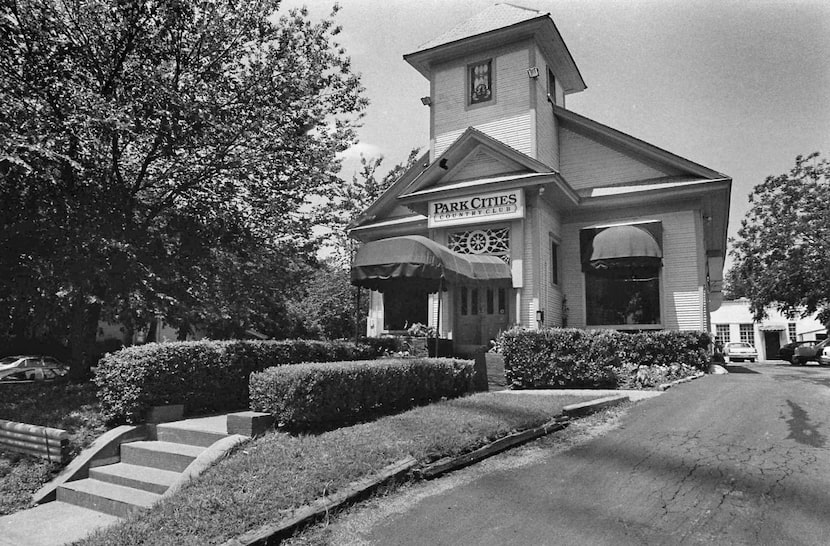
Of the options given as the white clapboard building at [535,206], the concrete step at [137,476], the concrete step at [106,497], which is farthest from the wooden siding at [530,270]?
the concrete step at [106,497]

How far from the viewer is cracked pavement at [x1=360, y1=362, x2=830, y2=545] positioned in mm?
4555

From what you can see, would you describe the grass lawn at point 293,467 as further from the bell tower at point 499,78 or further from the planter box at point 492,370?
the bell tower at point 499,78

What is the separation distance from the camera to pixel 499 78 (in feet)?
60.1

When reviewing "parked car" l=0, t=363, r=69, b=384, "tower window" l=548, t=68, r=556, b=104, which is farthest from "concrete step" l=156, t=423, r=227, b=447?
"parked car" l=0, t=363, r=69, b=384

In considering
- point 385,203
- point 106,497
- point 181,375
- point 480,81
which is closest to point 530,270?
point 385,203

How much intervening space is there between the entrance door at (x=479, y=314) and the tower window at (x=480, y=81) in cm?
639

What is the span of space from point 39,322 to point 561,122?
15834 millimetres

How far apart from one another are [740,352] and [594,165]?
25.9 metres

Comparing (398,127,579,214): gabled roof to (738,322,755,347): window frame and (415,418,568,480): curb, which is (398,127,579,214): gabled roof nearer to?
(415,418,568,480): curb

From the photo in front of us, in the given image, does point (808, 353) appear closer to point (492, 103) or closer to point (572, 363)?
point (492, 103)

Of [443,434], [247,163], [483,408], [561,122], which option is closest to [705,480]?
[443,434]

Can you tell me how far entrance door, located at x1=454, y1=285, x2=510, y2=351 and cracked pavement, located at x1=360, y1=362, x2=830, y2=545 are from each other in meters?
8.80

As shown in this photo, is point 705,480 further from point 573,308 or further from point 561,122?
point 561,122

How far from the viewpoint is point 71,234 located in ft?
29.7
